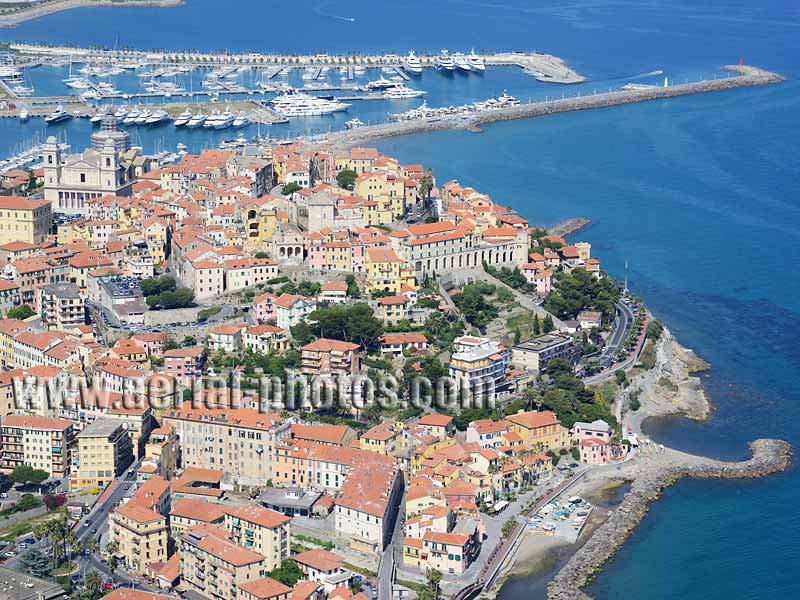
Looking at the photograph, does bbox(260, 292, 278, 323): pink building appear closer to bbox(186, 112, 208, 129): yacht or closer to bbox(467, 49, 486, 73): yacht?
bbox(186, 112, 208, 129): yacht

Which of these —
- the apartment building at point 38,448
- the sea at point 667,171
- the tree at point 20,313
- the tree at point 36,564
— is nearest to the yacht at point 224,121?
the sea at point 667,171

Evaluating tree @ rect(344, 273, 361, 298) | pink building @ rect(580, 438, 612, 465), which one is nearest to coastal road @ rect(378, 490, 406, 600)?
pink building @ rect(580, 438, 612, 465)

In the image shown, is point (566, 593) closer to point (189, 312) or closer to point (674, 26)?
point (189, 312)

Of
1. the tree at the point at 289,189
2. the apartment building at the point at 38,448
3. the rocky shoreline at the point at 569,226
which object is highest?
the tree at the point at 289,189

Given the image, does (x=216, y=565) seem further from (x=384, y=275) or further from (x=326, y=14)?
(x=326, y=14)

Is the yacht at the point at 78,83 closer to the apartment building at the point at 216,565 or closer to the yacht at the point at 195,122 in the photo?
the yacht at the point at 195,122

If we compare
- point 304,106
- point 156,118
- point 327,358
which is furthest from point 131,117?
point 327,358

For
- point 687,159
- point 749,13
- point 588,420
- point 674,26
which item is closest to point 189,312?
point 588,420
